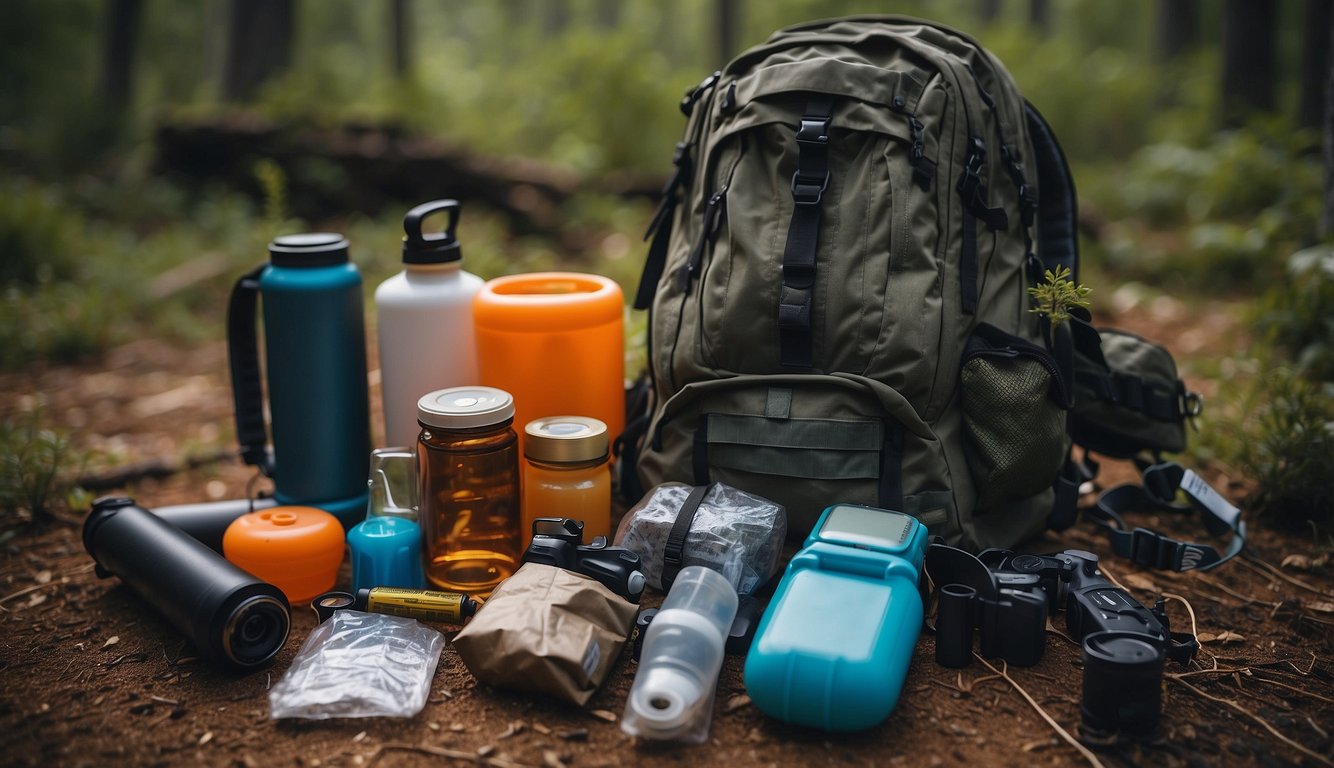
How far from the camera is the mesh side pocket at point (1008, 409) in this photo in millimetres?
2633

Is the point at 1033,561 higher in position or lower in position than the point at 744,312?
lower

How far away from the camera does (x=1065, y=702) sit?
219 cm

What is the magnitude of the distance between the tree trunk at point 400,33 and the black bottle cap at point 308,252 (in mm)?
12314

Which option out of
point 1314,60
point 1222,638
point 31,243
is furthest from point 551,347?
point 1314,60

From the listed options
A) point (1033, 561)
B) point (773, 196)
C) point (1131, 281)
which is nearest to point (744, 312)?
point (773, 196)

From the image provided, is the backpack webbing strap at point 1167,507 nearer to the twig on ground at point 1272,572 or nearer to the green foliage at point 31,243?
the twig on ground at point 1272,572

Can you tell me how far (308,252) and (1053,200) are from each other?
7.93ft

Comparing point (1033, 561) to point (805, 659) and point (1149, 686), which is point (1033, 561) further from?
point (805, 659)

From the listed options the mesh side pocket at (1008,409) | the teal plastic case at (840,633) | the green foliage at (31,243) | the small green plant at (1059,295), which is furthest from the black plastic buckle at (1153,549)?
the green foliage at (31,243)

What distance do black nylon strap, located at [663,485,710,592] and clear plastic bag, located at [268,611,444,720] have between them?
619 mm

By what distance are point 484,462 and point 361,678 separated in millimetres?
708

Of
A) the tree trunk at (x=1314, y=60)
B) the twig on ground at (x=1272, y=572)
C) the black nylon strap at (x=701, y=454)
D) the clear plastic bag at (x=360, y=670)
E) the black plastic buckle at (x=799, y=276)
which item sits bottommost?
Result: the twig on ground at (x=1272, y=572)

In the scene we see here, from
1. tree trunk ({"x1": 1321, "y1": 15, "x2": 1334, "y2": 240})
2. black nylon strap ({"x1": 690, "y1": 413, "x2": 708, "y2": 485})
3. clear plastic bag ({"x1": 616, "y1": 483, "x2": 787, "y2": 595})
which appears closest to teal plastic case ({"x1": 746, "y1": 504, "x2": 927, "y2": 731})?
clear plastic bag ({"x1": 616, "y1": 483, "x2": 787, "y2": 595})

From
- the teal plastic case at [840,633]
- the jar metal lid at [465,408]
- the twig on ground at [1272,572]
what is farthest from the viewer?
the twig on ground at [1272,572]
